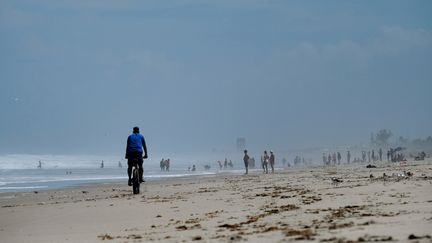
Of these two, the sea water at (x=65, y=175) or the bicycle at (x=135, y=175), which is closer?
the bicycle at (x=135, y=175)

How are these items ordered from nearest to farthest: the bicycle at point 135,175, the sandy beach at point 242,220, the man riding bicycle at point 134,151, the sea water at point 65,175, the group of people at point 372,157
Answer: the sandy beach at point 242,220, the bicycle at point 135,175, the man riding bicycle at point 134,151, the sea water at point 65,175, the group of people at point 372,157

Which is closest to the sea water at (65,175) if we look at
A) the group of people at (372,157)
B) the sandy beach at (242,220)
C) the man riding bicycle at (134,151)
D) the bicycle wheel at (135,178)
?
the bicycle wheel at (135,178)

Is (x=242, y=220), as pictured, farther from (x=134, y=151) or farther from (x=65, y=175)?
(x=65, y=175)

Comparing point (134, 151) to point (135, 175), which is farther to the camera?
point (134, 151)

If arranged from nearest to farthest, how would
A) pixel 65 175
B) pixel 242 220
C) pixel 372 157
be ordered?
pixel 242 220 → pixel 65 175 → pixel 372 157

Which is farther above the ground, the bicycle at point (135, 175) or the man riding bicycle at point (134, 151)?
the man riding bicycle at point (134, 151)

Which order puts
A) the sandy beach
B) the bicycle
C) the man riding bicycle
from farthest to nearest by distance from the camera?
the man riding bicycle
the bicycle
the sandy beach

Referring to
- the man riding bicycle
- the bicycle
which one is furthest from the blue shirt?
the bicycle

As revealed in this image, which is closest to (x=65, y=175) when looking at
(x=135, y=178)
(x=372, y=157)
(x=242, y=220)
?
(x=135, y=178)

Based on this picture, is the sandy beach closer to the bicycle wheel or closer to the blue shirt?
the bicycle wheel

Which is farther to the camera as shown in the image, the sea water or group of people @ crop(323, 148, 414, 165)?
group of people @ crop(323, 148, 414, 165)

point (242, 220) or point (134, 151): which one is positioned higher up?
point (134, 151)

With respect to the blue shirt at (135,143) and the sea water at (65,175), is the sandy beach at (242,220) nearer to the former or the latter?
the blue shirt at (135,143)

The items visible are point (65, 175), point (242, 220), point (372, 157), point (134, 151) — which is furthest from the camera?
point (372, 157)
